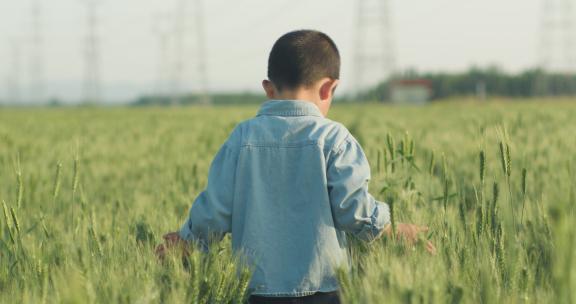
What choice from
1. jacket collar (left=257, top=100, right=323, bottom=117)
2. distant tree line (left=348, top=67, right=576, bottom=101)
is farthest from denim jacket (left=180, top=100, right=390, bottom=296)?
distant tree line (left=348, top=67, right=576, bottom=101)

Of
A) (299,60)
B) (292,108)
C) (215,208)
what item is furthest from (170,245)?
(299,60)

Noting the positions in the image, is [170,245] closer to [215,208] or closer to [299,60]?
[215,208]

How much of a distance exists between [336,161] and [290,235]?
0.72 feet

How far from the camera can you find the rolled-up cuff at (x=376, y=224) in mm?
1712

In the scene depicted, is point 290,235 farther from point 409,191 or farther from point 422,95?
point 422,95

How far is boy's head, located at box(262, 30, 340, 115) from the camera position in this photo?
1.82 meters

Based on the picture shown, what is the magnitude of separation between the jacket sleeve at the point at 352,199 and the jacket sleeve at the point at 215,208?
26cm

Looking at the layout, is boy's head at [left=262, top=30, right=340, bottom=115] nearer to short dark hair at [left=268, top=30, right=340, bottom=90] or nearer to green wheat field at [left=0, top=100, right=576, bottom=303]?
short dark hair at [left=268, top=30, right=340, bottom=90]

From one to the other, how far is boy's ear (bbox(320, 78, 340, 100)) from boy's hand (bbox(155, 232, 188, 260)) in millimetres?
543

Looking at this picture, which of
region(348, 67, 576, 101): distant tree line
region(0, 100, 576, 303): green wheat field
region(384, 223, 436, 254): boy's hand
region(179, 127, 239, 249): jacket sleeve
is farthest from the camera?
region(348, 67, 576, 101): distant tree line

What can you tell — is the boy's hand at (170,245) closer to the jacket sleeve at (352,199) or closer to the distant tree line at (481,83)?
the jacket sleeve at (352,199)

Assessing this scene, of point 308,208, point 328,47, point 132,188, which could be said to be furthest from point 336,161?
point 132,188

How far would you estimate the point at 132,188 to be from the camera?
3.47 metres

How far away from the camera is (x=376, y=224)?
171cm
